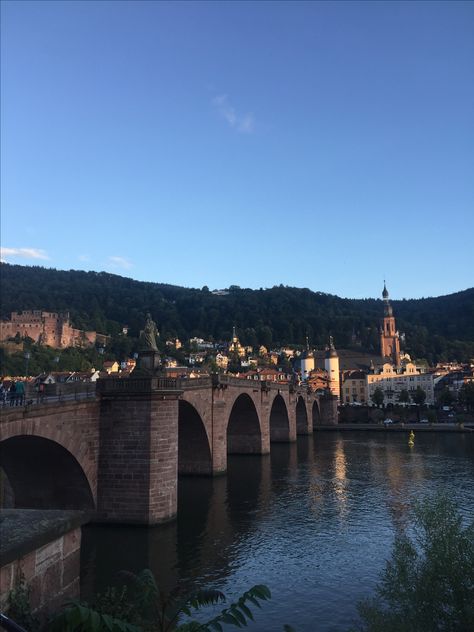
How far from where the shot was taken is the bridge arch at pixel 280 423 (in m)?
72.7

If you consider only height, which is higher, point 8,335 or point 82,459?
point 8,335

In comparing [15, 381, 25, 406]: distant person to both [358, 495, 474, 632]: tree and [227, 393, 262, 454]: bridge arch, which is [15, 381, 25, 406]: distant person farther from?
[227, 393, 262, 454]: bridge arch

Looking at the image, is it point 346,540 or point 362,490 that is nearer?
point 346,540

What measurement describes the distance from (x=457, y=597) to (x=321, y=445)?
59833 millimetres

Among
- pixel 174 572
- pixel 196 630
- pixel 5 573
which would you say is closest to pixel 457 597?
pixel 196 630

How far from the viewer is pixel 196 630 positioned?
25.3 ft

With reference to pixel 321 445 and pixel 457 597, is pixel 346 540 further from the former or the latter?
pixel 321 445

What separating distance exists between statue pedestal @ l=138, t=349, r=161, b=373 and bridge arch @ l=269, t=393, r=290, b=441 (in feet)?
145

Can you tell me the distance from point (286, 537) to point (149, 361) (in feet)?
36.5

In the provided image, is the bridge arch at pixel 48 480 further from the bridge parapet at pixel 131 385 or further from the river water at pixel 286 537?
the bridge parapet at pixel 131 385

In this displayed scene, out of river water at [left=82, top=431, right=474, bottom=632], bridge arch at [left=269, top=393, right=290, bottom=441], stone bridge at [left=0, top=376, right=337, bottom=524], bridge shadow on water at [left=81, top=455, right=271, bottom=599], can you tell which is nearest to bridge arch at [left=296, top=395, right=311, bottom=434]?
bridge arch at [left=269, top=393, right=290, bottom=441]

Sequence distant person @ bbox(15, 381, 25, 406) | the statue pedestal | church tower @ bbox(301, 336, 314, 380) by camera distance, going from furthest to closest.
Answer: church tower @ bbox(301, 336, 314, 380)
the statue pedestal
distant person @ bbox(15, 381, 25, 406)

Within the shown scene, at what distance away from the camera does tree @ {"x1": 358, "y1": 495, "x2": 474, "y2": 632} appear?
1176 cm

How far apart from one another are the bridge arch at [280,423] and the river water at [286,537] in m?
23.5
